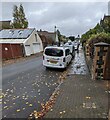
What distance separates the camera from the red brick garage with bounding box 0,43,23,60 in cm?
3006

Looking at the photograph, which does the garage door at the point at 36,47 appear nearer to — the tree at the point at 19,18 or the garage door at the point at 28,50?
the garage door at the point at 28,50

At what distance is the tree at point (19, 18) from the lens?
66531 mm

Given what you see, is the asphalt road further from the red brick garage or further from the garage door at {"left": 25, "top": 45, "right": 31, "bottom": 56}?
the garage door at {"left": 25, "top": 45, "right": 31, "bottom": 56}

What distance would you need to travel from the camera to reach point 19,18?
222 feet

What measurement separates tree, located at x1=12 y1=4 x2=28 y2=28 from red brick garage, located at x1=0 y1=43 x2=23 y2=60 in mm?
31196

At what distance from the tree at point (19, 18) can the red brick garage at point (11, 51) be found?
3120 cm

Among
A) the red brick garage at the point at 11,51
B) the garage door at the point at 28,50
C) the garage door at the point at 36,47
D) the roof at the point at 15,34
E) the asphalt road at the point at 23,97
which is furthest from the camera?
the garage door at the point at 36,47

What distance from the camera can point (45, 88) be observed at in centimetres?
1076

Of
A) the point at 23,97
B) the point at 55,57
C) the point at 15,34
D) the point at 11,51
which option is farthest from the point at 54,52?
the point at 15,34

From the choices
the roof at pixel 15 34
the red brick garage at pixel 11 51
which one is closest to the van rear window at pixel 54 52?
the red brick garage at pixel 11 51

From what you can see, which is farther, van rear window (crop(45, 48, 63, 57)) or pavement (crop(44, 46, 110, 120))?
van rear window (crop(45, 48, 63, 57))

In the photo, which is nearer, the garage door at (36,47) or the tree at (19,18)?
the garage door at (36,47)

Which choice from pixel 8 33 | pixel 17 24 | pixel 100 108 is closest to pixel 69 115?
pixel 100 108

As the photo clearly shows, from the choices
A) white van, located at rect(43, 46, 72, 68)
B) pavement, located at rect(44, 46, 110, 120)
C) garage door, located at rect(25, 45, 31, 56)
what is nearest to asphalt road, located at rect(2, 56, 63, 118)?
pavement, located at rect(44, 46, 110, 120)
